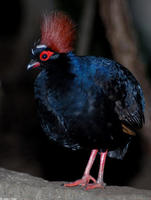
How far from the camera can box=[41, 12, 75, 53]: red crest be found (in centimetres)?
481

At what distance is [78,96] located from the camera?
4.56m

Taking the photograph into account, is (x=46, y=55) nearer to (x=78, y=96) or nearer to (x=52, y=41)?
(x=52, y=41)

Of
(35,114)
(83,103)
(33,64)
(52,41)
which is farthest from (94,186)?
(35,114)

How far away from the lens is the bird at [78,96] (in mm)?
4562

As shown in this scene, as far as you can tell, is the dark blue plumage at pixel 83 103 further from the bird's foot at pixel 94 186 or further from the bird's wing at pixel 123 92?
the bird's foot at pixel 94 186

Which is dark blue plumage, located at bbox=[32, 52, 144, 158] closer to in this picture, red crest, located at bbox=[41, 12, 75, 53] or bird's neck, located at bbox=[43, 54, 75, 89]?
bird's neck, located at bbox=[43, 54, 75, 89]

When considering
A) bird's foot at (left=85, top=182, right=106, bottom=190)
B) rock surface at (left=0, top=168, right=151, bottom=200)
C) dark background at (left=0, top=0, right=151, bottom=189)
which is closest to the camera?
rock surface at (left=0, top=168, right=151, bottom=200)

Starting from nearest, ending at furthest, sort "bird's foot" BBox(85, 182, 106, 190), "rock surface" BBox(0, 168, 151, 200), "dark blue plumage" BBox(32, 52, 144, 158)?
"rock surface" BBox(0, 168, 151, 200), "dark blue plumage" BBox(32, 52, 144, 158), "bird's foot" BBox(85, 182, 106, 190)

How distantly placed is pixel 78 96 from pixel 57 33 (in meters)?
0.77

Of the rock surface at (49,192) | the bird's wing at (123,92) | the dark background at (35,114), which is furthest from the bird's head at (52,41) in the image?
the dark background at (35,114)

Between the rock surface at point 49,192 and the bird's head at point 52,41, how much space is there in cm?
128

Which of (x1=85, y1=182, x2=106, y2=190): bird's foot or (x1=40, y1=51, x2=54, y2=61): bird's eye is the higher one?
(x1=40, y1=51, x2=54, y2=61): bird's eye

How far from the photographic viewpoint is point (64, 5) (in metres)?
10.7

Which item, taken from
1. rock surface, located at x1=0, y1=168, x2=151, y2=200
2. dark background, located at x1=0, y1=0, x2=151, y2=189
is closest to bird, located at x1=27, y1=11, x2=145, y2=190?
rock surface, located at x1=0, y1=168, x2=151, y2=200
